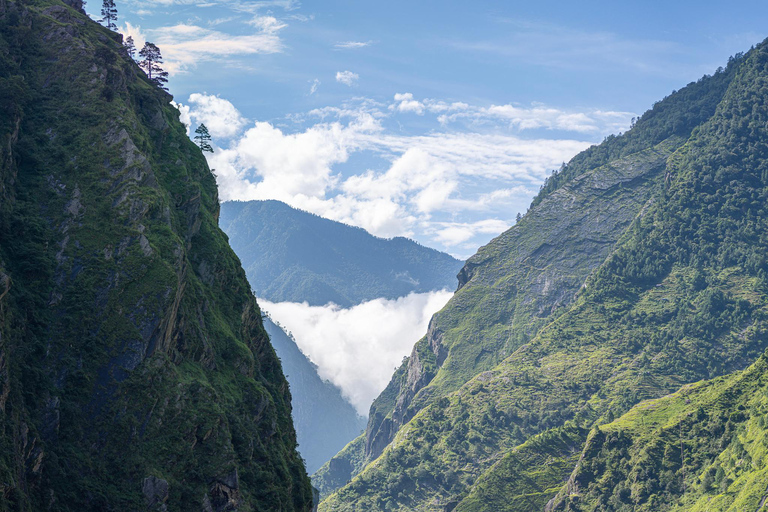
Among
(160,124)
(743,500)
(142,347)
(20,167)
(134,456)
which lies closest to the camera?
(134,456)

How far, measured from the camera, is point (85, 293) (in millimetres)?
109062

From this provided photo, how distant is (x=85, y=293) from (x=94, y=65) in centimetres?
4701

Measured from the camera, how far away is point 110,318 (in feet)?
358

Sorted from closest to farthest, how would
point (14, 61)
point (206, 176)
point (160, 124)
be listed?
point (14, 61), point (160, 124), point (206, 176)

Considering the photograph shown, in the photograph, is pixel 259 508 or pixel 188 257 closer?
pixel 259 508

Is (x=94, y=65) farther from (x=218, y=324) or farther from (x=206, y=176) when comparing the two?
(x=218, y=324)

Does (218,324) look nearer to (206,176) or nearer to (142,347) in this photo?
(142,347)

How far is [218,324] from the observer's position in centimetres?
13288

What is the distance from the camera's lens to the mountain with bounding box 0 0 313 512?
324 ft

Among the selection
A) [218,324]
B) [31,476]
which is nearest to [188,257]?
[218,324]

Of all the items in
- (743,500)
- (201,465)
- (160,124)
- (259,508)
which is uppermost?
(160,124)

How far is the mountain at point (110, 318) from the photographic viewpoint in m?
Answer: 98.9

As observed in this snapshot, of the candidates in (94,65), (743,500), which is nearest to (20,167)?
(94,65)

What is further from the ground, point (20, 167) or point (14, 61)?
point (14, 61)
